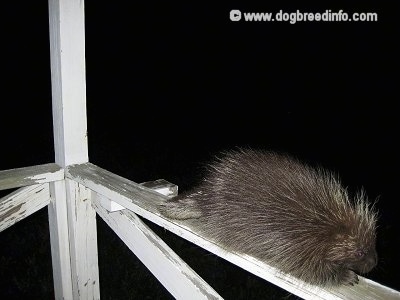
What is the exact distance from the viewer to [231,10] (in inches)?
309

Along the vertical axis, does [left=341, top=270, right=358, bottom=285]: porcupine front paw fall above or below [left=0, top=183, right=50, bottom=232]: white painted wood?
above

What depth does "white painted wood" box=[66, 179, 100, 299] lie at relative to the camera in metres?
1.55

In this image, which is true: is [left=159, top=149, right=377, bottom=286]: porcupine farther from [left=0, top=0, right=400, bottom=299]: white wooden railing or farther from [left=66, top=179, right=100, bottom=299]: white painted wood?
[left=66, top=179, right=100, bottom=299]: white painted wood

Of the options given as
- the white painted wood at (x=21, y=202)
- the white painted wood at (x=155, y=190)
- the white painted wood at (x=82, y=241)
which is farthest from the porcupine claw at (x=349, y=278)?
the white painted wood at (x=21, y=202)

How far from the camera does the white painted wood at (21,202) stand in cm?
153

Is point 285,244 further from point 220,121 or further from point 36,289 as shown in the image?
point 220,121

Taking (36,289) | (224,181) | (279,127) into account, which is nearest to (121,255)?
(36,289)

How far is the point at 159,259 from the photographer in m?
1.19

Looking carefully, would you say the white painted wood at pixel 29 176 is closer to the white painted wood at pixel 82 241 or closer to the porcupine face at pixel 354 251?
the white painted wood at pixel 82 241

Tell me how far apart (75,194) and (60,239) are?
0.71 feet

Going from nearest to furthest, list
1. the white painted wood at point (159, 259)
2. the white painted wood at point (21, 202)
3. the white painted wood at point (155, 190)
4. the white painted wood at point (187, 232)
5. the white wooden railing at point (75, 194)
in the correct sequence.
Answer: the white painted wood at point (187, 232) < the white painted wood at point (159, 259) < the white wooden railing at point (75, 194) < the white painted wood at point (155, 190) < the white painted wood at point (21, 202)

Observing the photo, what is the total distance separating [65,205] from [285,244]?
3.49ft

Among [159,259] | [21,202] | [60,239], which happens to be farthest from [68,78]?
[159,259]

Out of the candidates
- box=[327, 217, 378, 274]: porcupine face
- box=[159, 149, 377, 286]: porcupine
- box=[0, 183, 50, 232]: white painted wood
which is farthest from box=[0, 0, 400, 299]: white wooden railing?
box=[327, 217, 378, 274]: porcupine face
